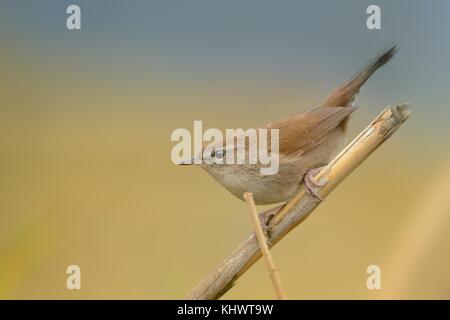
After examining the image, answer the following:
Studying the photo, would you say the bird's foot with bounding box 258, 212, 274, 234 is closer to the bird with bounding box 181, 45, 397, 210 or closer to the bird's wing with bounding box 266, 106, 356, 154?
the bird with bounding box 181, 45, 397, 210

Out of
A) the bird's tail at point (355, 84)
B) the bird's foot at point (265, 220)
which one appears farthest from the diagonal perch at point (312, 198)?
the bird's tail at point (355, 84)

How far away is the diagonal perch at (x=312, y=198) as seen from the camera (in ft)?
5.43

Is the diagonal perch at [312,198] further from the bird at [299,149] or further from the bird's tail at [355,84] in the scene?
the bird's tail at [355,84]

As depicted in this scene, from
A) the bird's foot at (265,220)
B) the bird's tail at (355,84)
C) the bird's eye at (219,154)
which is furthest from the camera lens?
the bird's tail at (355,84)

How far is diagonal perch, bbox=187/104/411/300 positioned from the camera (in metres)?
1.65

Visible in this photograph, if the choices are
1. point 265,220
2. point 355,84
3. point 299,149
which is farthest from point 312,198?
point 355,84

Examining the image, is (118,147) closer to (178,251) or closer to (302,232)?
(178,251)

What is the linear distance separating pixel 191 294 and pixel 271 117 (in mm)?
1100

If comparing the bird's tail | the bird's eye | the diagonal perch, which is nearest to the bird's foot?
the diagonal perch

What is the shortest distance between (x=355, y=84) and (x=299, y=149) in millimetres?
332

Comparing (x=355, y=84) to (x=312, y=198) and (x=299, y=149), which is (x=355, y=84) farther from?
(x=312, y=198)

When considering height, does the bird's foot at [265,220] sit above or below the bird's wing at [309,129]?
below

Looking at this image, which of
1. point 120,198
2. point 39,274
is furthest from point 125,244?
point 39,274

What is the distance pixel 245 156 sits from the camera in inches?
85.7
